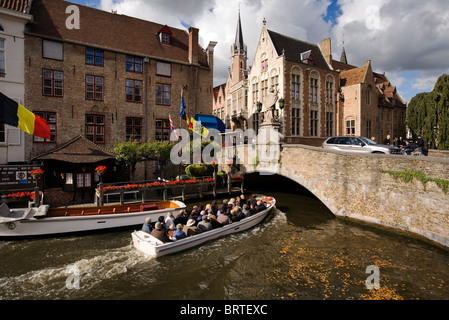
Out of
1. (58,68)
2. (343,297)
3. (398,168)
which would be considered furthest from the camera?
(58,68)

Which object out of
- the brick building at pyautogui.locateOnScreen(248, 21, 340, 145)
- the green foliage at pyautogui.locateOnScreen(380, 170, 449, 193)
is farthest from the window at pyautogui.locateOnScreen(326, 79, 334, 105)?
the green foliage at pyautogui.locateOnScreen(380, 170, 449, 193)

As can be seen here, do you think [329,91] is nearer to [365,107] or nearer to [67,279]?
[365,107]

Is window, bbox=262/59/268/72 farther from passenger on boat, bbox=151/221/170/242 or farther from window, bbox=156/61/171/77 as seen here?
passenger on boat, bbox=151/221/170/242

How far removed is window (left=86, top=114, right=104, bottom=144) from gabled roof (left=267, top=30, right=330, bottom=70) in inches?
721

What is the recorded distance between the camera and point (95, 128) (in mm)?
19641

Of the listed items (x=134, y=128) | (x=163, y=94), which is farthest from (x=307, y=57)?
(x=134, y=128)

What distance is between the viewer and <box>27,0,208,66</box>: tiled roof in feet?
61.3

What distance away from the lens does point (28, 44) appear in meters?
17.3

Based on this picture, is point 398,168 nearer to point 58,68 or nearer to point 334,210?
point 334,210

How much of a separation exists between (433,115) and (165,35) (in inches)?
1114

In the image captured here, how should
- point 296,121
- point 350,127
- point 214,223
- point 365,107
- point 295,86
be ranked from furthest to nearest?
point 350,127, point 365,107, point 296,121, point 295,86, point 214,223

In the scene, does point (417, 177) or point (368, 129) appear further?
point (368, 129)

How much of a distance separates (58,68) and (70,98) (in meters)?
2.26
